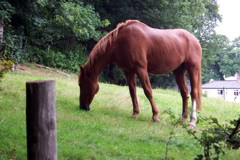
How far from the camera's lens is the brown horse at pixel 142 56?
22.6 feet

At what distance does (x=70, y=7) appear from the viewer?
17531mm

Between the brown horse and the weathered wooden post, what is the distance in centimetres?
421

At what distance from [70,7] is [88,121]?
1257 cm

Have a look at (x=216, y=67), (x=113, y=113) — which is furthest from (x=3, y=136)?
(x=216, y=67)

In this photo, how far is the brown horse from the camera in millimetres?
6883

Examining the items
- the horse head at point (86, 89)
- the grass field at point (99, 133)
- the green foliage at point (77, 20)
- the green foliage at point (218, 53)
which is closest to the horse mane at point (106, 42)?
the horse head at point (86, 89)

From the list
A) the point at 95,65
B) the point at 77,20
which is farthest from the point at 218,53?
the point at 95,65

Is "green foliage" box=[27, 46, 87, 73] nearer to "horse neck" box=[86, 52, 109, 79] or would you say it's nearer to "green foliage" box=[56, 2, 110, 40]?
"green foliage" box=[56, 2, 110, 40]

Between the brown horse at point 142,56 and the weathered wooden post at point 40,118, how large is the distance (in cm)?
421

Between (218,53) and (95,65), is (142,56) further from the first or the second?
(218,53)

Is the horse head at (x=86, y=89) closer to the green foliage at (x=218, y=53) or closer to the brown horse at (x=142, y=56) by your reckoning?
the brown horse at (x=142, y=56)

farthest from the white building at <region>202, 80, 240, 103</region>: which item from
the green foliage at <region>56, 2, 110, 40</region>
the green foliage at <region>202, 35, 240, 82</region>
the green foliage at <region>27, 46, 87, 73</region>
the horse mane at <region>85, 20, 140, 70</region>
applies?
the horse mane at <region>85, 20, 140, 70</region>

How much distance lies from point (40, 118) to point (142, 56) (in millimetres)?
4394

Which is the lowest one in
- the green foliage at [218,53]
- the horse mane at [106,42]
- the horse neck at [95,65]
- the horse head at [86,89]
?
the horse head at [86,89]
